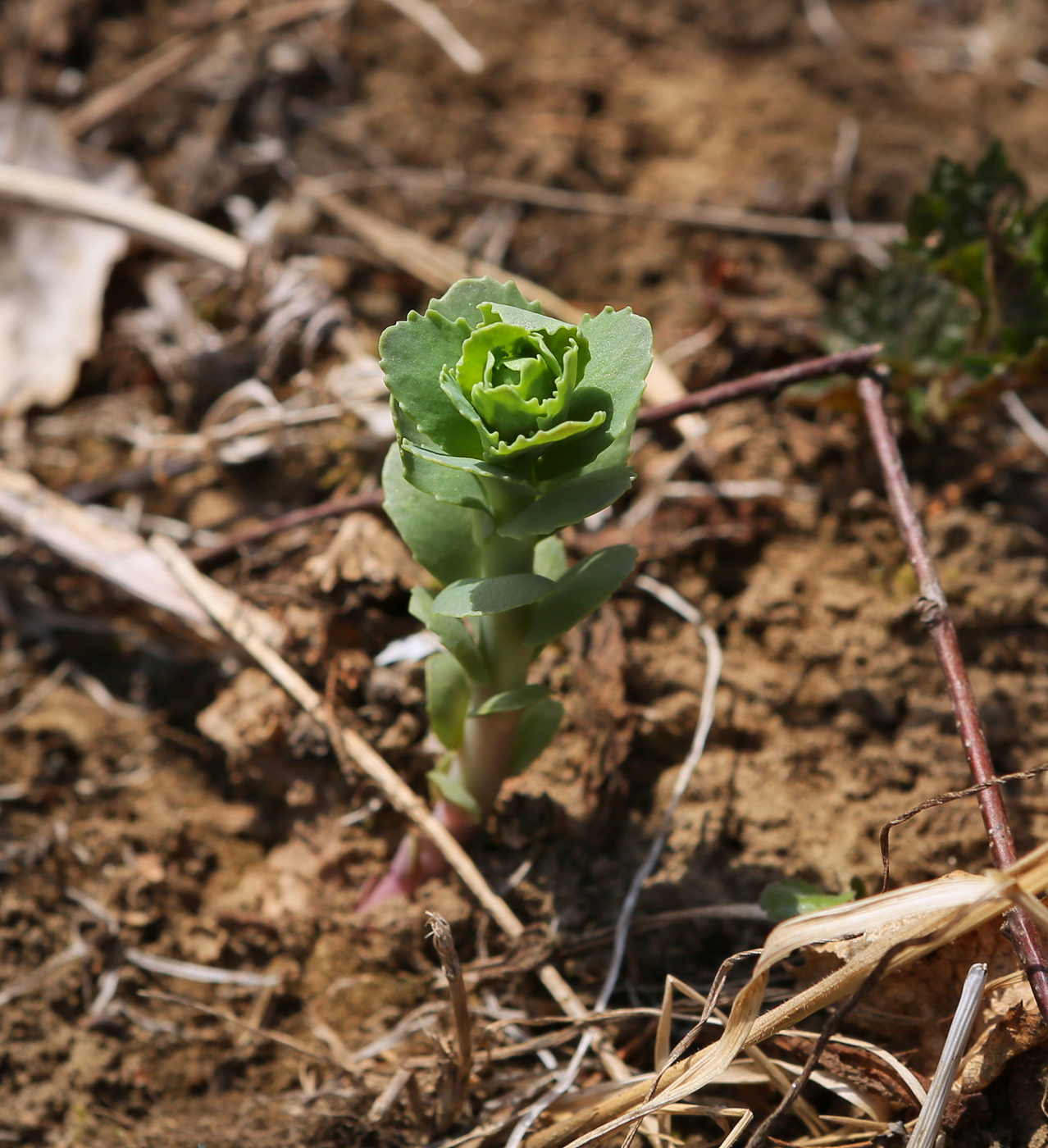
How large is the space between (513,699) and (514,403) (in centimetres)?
56

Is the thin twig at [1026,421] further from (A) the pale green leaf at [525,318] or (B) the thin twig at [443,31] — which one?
(B) the thin twig at [443,31]

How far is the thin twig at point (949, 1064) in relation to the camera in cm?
142

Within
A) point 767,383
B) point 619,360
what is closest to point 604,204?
point 767,383

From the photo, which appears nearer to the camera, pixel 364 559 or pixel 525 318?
pixel 525 318

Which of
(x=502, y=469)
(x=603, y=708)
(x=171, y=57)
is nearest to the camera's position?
(x=502, y=469)

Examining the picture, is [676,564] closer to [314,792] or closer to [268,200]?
[314,792]

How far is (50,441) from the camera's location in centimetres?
284

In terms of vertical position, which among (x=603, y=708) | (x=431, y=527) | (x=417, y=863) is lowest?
(x=417, y=863)

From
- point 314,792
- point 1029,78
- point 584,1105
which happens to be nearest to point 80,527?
point 314,792

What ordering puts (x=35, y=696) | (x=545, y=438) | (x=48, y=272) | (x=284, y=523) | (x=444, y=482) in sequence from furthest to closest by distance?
(x=48, y=272) < (x=35, y=696) < (x=284, y=523) < (x=444, y=482) < (x=545, y=438)

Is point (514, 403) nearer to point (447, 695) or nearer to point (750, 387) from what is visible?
point (447, 695)

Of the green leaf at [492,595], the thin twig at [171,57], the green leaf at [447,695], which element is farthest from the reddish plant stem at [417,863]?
the thin twig at [171,57]

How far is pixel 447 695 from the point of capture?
1.83m

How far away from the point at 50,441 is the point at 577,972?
219cm
